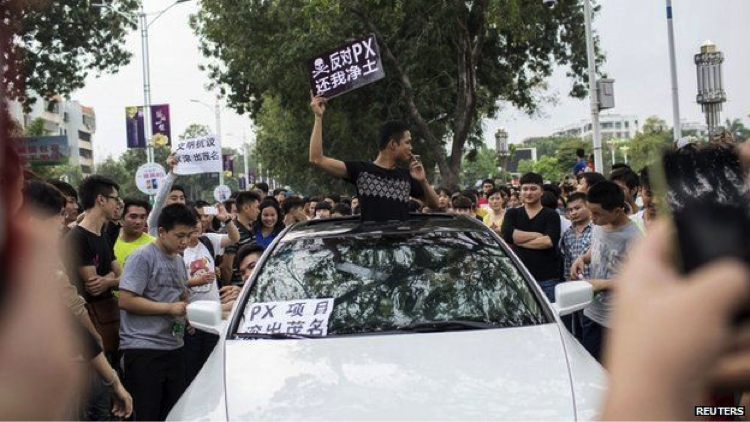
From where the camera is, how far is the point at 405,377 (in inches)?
119

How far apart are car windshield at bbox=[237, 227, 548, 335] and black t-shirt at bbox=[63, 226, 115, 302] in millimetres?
1516

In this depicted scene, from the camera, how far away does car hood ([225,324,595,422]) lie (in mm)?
2775

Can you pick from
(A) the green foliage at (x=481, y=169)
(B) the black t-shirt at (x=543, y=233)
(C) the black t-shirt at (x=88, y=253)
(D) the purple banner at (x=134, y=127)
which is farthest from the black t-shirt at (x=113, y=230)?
(A) the green foliage at (x=481, y=169)

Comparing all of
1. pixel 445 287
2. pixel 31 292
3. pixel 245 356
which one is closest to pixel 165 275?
pixel 245 356

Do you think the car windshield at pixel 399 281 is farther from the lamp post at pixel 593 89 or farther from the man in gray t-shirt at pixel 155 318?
the lamp post at pixel 593 89

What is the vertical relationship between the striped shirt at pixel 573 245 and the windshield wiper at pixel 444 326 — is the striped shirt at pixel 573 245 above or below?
above

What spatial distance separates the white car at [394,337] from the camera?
284 cm

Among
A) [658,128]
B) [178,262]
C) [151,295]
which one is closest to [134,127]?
[178,262]

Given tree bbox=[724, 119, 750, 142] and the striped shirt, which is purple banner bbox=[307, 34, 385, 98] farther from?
tree bbox=[724, 119, 750, 142]

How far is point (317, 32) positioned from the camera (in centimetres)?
1709

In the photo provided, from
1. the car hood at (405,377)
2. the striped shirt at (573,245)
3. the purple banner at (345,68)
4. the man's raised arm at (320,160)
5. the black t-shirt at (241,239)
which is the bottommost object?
the car hood at (405,377)

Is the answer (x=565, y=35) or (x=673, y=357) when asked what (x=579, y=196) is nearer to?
(x=673, y=357)

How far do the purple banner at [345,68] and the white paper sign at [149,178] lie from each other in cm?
1061

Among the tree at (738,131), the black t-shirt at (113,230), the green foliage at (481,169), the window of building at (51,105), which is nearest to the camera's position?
the tree at (738,131)
